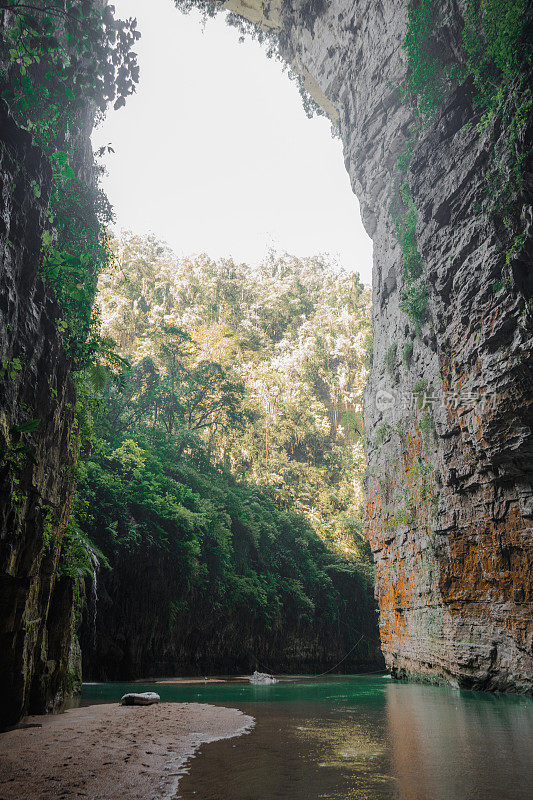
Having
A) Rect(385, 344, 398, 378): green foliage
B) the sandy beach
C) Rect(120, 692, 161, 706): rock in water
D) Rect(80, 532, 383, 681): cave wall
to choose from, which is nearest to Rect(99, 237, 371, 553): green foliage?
Rect(80, 532, 383, 681): cave wall

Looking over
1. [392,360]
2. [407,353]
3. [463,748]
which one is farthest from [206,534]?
[463,748]

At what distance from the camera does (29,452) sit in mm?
5391

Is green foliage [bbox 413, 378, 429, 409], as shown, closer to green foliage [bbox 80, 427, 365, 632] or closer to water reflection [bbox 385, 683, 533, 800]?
Answer: water reflection [bbox 385, 683, 533, 800]

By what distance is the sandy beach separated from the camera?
3439 millimetres

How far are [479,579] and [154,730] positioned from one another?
21.0ft

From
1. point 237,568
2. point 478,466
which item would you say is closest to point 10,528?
point 478,466

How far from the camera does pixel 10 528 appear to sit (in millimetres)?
5238

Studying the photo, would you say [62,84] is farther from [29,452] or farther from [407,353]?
[407,353]

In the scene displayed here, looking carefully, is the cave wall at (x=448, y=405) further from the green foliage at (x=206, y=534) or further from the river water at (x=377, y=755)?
the green foliage at (x=206, y=534)

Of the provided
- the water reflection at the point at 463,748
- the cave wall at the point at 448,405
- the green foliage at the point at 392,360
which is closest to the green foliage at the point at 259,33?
the cave wall at the point at 448,405

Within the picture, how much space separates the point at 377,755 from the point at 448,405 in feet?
24.1

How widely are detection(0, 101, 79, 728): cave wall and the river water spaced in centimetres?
259

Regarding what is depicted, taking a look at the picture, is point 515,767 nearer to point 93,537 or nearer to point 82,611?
point 82,611

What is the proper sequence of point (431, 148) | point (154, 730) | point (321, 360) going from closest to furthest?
point (154, 730), point (431, 148), point (321, 360)
